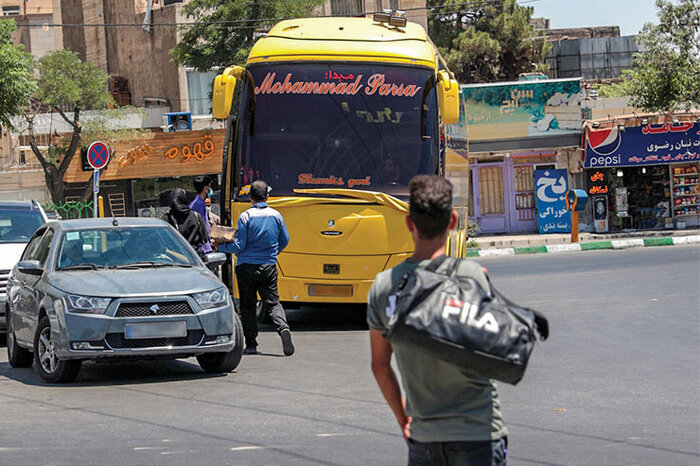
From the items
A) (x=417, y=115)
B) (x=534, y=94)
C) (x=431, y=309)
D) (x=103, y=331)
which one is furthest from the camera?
(x=534, y=94)

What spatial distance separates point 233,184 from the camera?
1372 centimetres

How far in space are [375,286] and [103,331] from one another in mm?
5926

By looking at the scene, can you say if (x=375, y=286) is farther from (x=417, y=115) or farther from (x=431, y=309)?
(x=417, y=115)

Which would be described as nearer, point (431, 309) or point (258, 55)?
point (431, 309)

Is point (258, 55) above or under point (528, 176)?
A: above

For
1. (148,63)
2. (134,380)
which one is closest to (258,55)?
(134,380)

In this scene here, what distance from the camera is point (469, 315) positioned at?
133 inches

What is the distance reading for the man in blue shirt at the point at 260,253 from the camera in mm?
11039

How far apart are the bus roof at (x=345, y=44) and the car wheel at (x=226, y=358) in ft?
15.4

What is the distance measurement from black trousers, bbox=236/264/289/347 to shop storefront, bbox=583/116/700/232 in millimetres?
24223

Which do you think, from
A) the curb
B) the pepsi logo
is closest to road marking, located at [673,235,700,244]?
the curb

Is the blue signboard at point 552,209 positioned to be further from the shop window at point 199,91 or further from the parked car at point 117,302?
the parked car at point 117,302

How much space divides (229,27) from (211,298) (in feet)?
94.3

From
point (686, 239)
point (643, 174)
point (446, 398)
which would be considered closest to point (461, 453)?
point (446, 398)
